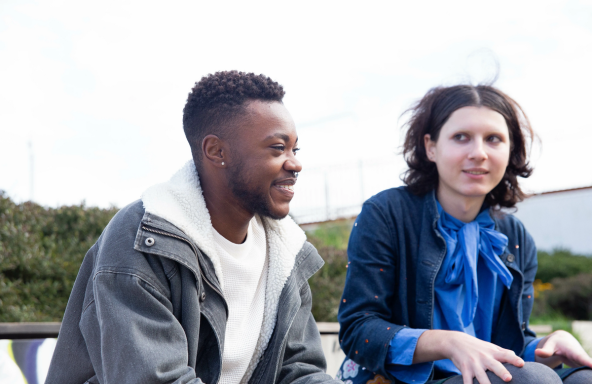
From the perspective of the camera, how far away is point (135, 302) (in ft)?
5.75

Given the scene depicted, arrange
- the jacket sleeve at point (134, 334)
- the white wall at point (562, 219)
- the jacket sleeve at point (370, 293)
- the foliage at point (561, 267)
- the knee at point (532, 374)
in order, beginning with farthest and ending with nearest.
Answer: the white wall at point (562, 219)
the foliage at point (561, 267)
the jacket sleeve at point (370, 293)
the knee at point (532, 374)
the jacket sleeve at point (134, 334)

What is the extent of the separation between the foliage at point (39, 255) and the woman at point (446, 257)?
8.01 feet

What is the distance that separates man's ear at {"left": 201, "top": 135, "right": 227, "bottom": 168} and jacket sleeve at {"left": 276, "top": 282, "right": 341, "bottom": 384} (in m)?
0.65

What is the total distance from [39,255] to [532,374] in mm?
3510

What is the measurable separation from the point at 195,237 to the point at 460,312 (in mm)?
1258

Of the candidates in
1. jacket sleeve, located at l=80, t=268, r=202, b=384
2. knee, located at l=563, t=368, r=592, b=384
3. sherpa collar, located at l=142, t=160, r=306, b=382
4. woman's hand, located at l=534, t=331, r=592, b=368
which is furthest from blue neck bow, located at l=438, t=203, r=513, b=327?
jacket sleeve, located at l=80, t=268, r=202, b=384

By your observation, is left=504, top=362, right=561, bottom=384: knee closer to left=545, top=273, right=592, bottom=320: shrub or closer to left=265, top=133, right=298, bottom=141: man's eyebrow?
left=265, top=133, right=298, bottom=141: man's eyebrow

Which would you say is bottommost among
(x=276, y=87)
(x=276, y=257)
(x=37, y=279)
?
(x=37, y=279)

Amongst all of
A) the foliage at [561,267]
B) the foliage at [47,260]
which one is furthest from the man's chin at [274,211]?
the foliage at [561,267]

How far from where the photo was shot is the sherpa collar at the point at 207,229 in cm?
195

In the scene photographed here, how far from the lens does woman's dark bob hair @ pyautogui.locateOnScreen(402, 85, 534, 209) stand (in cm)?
267

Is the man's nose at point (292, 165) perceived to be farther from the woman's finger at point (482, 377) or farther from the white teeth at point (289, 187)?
the woman's finger at point (482, 377)

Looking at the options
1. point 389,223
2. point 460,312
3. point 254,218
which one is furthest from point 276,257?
point 460,312

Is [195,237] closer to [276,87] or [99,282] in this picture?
[99,282]
